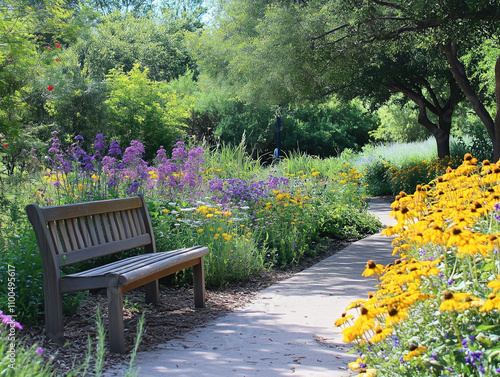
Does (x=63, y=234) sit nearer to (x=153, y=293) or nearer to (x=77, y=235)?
(x=77, y=235)

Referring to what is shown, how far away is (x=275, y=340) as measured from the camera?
375 centimetres

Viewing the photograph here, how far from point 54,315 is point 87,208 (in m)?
0.85

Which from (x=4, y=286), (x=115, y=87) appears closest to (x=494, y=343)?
(x=4, y=286)

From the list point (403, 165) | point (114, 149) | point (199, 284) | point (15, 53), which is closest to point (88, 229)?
point (199, 284)

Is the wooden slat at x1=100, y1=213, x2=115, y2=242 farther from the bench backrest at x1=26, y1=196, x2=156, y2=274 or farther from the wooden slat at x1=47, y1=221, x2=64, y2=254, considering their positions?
the wooden slat at x1=47, y1=221, x2=64, y2=254

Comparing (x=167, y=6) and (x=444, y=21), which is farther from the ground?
(x=167, y=6)

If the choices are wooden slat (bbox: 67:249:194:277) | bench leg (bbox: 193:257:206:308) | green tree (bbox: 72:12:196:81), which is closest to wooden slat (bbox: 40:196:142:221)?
Result: wooden slat (bbox: 67:249:194:277)

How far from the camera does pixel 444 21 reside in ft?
24.4

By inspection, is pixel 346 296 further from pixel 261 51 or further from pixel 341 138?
pixel 341 138

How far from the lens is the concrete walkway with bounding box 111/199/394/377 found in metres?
3.19

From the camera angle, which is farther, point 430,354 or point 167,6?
point 167,6

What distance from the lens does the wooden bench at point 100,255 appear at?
343cm

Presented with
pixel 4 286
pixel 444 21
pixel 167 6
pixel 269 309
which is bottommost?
pixel 269 309

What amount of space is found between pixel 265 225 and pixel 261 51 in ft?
15.6
